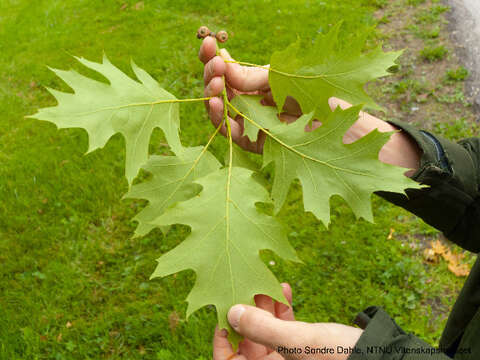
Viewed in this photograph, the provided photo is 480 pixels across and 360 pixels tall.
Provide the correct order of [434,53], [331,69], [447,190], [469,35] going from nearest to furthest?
1. [331,69]
2. [447,190]
3. [434,53]
4. [469,35]

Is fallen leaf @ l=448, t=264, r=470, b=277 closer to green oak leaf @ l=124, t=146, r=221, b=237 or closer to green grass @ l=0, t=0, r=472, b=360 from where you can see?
green grass @ l=0, t=0, r=472, b=360

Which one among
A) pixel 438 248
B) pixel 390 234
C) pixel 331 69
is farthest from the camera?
pixel 390 234

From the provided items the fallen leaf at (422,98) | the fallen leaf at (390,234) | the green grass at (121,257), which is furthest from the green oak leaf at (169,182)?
the fallen leaf at (422,98)

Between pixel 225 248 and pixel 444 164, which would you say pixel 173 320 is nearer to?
pixel 225 248

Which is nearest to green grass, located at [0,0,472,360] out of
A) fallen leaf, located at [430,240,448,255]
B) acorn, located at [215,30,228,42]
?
fallen leaf, located at [430,240,448,255]

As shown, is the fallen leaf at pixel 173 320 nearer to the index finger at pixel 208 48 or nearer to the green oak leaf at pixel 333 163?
the green oak leaf at pixel 333 163

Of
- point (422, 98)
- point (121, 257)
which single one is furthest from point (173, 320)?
point (422, 98)
